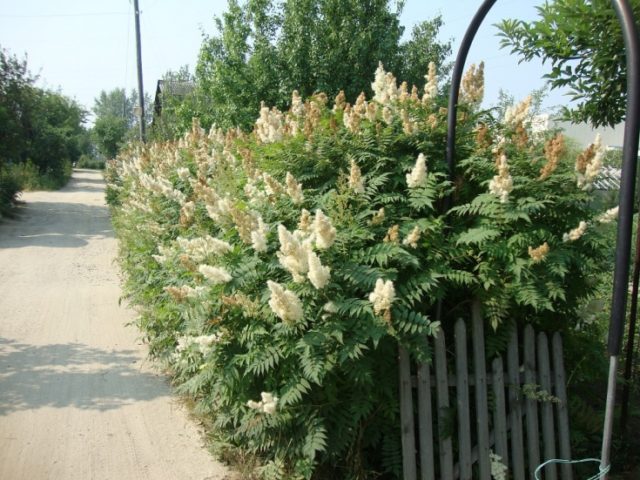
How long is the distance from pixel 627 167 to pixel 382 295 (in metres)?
1.28

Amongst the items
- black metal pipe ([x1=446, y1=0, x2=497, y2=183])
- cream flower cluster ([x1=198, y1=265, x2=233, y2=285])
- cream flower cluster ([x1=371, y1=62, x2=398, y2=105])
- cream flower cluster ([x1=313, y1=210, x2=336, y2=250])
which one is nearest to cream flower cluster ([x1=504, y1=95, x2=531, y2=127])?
black metal pipe ([x1=446, y1=0, x2=497, y2=183])

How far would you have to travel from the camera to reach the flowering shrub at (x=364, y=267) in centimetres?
302

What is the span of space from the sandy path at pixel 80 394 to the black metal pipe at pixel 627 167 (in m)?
2.72

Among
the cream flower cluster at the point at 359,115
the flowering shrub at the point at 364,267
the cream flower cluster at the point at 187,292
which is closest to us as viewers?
the flowering shrub at the point at 364,267

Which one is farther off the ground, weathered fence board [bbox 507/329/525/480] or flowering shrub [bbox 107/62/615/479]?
flowering shrub [bbox 107/62/615/479]

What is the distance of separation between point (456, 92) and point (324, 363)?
1928mm

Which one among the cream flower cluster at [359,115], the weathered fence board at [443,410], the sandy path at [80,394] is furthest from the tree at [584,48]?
the sandy path at [80,394]

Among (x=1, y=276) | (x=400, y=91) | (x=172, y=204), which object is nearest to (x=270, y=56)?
(x=1, y=276)

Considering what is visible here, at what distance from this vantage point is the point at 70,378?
17.6 ft

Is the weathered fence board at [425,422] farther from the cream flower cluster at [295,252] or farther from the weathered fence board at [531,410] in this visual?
the cream flower cluster at [295,252]

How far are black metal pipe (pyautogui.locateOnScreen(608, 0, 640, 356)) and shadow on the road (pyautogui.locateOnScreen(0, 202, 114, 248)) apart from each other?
12.2 m

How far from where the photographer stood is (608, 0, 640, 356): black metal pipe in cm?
244

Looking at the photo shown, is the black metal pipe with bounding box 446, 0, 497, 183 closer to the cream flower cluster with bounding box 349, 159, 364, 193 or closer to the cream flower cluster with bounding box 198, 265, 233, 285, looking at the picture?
the cream flower cluster with bounding box 349, 159, 364, 193

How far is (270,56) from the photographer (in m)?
14.3
